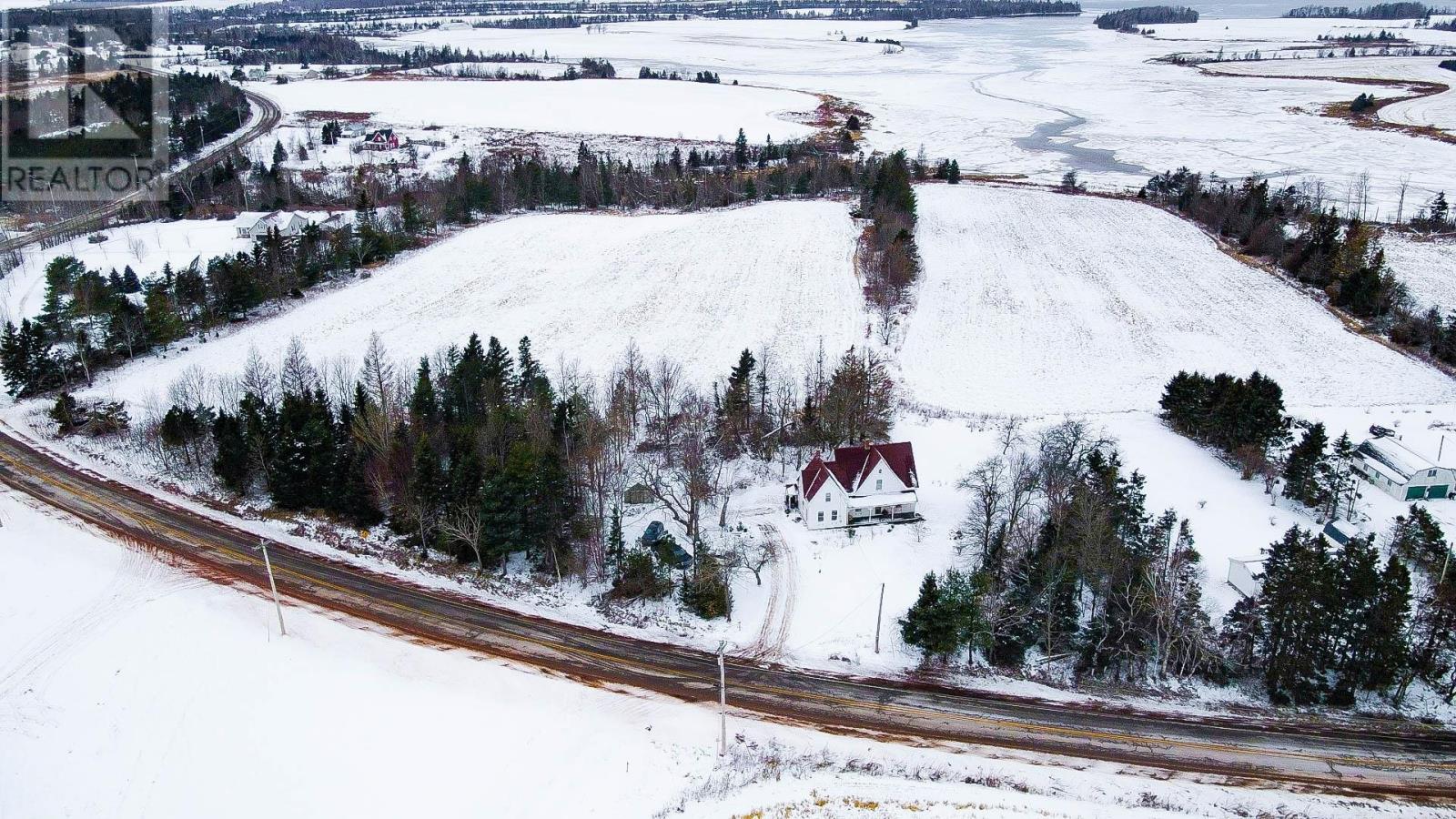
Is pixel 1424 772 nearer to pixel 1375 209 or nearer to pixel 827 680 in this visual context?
pixel 827 680

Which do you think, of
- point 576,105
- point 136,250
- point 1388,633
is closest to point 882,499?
point 1388,633

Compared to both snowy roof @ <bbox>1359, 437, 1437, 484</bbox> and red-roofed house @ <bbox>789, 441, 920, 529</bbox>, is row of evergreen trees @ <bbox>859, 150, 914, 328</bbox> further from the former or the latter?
snowy roof @ <bbox>1359, 437, 1437, 484</bbox>

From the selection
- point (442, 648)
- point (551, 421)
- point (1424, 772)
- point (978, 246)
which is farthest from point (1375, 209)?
point (442, 648)

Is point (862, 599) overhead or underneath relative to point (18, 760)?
overhead

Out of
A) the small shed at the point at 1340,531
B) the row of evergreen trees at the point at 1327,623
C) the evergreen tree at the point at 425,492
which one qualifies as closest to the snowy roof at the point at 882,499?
the row of evergreen trees at the point at 1327,623

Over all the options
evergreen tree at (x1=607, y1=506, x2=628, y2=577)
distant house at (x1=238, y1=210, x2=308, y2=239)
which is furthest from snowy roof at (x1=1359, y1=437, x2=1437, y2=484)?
distant house at (x1=238, y1=210, x2=308, y2=239)

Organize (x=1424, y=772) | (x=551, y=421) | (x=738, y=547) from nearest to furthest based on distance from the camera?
(x=1424, y=772)
(x=738, y=547)
(x=551, y=421)
